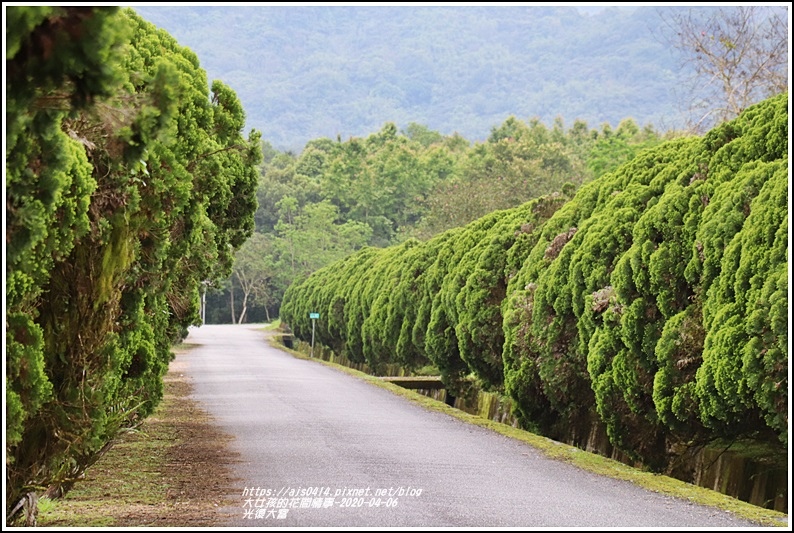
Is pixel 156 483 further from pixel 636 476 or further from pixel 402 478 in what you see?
pixel 636 476

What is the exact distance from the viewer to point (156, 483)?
9516 mm

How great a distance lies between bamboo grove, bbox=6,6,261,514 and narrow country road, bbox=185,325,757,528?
1.33 m

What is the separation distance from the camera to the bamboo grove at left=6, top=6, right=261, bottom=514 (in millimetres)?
4133

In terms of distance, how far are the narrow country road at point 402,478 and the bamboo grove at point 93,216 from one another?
52.2 inches

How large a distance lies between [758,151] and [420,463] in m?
4.59

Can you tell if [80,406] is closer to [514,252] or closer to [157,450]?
[157,450]

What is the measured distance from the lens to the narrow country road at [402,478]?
25.8ft

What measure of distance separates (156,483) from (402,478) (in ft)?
6.81

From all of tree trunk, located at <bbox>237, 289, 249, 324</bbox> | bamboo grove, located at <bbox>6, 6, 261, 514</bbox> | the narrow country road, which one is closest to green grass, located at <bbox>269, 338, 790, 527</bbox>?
the narrow country road

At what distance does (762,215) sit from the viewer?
9.91m

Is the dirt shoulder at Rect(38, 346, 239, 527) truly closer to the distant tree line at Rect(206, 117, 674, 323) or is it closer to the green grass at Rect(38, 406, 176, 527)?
the green grass at Rect(38, 406, 176, 527)

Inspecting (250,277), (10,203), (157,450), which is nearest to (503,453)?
(157,450)

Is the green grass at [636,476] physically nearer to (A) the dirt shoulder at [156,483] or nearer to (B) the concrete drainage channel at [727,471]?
(B) the concrete drainage channel at [727,471]

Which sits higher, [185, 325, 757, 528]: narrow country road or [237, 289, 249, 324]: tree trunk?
[237, 289, 249, 324]: tree trunk
